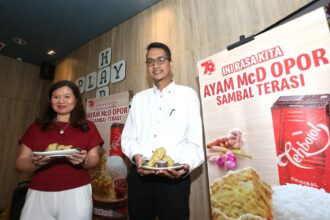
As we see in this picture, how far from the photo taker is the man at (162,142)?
1.14 meters

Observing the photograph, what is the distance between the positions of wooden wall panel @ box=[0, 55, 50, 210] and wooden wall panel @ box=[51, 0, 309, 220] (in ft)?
4.88

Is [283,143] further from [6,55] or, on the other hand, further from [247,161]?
[6,55]

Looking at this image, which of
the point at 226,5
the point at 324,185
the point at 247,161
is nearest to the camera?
the point at 324,185

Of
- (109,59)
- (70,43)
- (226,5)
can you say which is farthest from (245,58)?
(70,43)

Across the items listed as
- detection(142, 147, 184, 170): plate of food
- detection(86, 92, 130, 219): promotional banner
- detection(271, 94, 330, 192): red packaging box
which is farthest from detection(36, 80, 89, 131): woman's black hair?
detection(271, 94, 330, 192): red packaging box

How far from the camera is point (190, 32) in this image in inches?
72.2

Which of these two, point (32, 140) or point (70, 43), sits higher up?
point (70, 43)

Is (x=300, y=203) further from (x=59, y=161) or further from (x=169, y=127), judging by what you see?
(x=59, y=161)

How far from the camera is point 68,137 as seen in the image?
1240 mm

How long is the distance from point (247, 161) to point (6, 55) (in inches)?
152

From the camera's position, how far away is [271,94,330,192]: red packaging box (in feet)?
2.89

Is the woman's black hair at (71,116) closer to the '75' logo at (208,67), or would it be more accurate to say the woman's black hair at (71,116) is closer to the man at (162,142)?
the man at (162,142)

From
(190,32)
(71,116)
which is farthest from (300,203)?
(190,32)

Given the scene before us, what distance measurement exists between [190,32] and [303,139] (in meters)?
1.27
